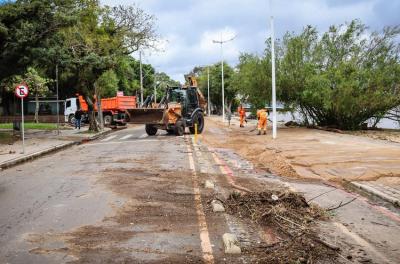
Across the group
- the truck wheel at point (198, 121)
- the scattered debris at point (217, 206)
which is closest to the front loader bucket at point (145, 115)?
the truck wheel at point (198, 121)

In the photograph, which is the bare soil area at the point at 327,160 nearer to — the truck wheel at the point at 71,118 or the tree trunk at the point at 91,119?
the tree trunk at the point at 91,119

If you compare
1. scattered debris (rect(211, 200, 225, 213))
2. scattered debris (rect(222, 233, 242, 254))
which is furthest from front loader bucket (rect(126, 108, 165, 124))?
scattered debris (rect(222, 233, 242, 254))

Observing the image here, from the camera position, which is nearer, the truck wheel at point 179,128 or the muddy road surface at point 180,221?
the muddy road surface at point 180,221

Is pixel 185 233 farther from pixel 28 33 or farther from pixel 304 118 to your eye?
pixel 304 118

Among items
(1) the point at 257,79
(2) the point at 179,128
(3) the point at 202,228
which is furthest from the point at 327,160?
(1) the point at 257,79

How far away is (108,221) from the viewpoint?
8.02 m

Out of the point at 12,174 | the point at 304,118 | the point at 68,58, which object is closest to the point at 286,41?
the point at 304,118

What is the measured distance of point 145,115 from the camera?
34.7 metres

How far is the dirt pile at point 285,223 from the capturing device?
6.14 metres

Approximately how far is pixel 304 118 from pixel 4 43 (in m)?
20.0

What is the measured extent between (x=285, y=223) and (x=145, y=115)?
Answer: 27541mm

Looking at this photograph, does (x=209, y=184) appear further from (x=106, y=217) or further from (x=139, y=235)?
(x=139, y=235)

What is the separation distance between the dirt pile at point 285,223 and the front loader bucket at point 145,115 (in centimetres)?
2157

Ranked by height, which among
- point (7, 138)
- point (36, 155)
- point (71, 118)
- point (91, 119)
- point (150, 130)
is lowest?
point (36, 155)
